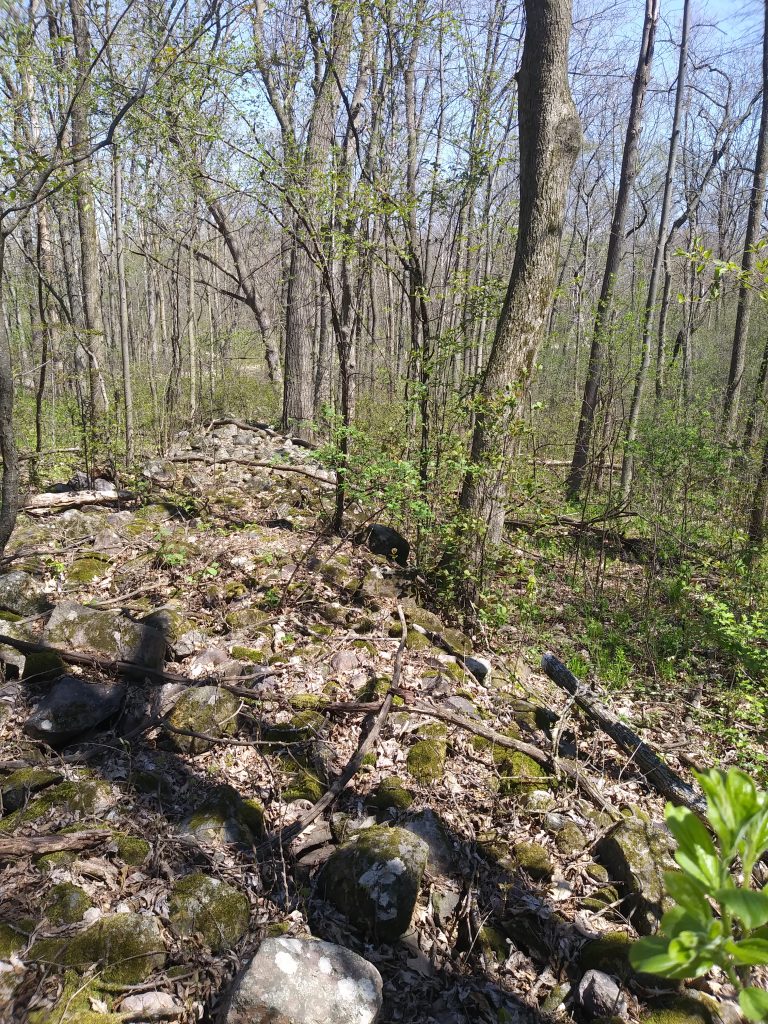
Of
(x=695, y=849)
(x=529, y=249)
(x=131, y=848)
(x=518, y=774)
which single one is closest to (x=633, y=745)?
(x=518, y=774)

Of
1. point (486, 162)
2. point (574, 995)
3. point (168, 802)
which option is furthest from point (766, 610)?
point (168, 802)

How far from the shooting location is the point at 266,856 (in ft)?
9.03

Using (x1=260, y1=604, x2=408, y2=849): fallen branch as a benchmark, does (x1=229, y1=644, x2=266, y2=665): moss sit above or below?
above

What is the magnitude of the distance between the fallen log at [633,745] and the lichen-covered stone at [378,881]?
1.59m

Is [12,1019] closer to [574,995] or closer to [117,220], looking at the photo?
[574,995]

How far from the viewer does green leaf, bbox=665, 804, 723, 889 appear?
0.83 meters

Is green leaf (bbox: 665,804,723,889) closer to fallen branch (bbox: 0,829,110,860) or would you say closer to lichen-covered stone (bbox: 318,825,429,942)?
lichen-covered stone (bbox: 318,825,429,942)

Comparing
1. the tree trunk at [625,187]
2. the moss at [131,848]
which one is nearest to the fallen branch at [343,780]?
the moss at [131,848]

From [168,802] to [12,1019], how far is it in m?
1.13

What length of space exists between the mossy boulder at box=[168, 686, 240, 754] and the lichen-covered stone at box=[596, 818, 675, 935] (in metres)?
2.15

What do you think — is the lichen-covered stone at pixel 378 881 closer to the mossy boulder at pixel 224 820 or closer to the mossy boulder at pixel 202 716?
the mossy boulder at pixel 224 820

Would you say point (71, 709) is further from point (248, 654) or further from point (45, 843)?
point (248, 654)

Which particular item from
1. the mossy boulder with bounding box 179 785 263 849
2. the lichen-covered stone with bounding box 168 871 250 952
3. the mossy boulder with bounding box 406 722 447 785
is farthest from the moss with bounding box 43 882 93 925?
the mossy boulder with bounding box 406 722 447 785

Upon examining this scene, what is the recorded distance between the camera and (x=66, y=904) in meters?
2.25
